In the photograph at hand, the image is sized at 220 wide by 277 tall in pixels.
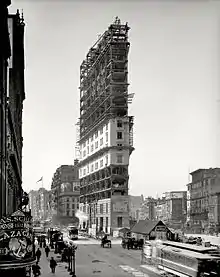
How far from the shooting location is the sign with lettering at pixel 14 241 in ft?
73.1

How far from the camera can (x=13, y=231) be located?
22875 millimetres

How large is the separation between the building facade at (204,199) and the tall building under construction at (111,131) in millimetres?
32748

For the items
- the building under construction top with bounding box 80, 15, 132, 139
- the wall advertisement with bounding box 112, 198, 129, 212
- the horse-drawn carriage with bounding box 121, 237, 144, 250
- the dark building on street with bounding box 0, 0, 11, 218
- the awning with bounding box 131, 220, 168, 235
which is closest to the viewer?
the dark building on street with bounding box 0, 0, 11, 218

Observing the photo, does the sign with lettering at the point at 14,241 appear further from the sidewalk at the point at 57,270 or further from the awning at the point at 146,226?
the awning at the point at 146,226

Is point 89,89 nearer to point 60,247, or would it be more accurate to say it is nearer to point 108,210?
point 108,210

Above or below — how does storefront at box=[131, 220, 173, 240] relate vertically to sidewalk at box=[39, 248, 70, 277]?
above

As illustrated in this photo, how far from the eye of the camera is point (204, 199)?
170 meters

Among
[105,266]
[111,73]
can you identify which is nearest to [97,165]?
[111,73]

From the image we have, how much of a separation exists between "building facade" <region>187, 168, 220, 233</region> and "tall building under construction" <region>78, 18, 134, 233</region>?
32.7 meters

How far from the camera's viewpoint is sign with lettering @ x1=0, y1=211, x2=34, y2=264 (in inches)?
877

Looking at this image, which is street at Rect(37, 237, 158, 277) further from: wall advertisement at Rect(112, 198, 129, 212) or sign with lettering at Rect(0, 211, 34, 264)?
wall advertisement at Rect(112, 198, 129, 212)

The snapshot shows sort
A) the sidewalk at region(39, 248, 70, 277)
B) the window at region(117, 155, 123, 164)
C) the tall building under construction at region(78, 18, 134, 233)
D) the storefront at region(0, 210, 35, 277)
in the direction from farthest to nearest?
the window at region(117, 155, 123, 164) → the tall building under construction at region(78, 18, 134, 233) → the sidewalk at region(39, 248, 70, 277) → the storefront at region(0, 210, 35, 277)

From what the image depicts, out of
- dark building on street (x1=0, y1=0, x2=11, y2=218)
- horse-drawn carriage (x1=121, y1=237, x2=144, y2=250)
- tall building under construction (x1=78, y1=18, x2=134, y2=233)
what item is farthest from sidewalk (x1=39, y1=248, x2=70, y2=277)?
tall building under construction (x1=78, y1=18, x2=134, y2=233)

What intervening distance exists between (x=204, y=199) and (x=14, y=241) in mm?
151620
